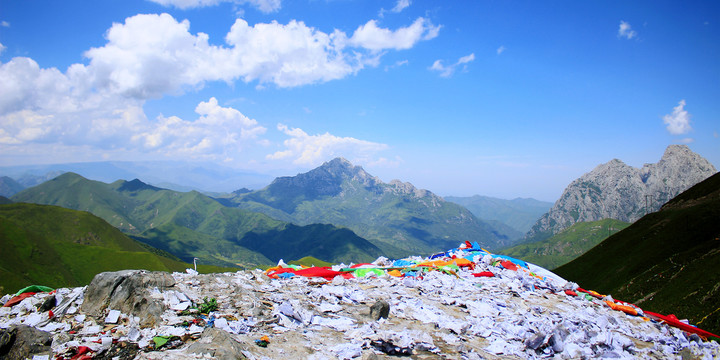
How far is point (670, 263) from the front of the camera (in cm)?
5444

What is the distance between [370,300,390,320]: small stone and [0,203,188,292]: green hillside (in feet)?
258

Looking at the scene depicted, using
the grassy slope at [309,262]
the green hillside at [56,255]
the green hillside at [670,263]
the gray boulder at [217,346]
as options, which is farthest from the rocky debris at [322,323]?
the green hillside at [56,255]

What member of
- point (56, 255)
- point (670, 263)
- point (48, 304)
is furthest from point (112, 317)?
point (56, 255)

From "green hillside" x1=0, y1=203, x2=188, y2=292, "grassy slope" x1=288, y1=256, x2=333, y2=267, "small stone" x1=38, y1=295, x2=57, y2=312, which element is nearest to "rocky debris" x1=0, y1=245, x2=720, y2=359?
"small stone" x1=38, y1=295, x2=57, y2=312

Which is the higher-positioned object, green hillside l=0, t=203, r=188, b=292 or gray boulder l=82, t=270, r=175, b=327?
gray boulder l=82, t=270, r=175, b=327

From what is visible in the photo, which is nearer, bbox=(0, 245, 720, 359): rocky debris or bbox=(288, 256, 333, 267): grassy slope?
bbox=(0, 245, 720, 359): rocky debris

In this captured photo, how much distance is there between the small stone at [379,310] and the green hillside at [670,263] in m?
38.4

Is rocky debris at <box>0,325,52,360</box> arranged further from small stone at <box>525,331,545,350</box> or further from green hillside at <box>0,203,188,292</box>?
green hillside at <box>0,203,188,292</box>

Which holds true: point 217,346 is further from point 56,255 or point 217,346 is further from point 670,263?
point 56,255

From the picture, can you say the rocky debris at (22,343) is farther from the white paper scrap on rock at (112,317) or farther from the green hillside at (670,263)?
the green hillside at (670,263)

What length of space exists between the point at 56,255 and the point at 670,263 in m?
165

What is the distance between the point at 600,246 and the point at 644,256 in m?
20.7

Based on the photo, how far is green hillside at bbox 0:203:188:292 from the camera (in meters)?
93.4

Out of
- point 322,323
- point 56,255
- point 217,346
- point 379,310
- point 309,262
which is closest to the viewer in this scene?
point 217,346
